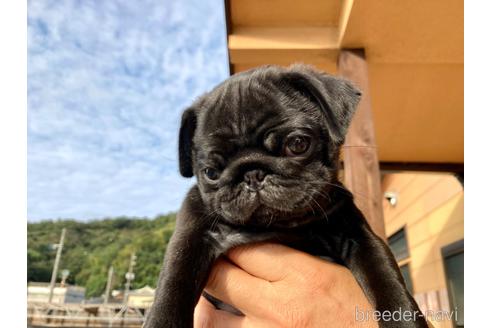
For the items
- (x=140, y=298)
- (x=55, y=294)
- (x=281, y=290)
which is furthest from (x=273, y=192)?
(x=55, y=294)

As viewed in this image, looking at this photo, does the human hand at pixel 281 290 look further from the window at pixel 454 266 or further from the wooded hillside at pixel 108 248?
the wooded hillside at pixel 108 248

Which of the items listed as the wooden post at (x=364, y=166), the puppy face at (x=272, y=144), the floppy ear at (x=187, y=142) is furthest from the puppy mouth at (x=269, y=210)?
the wooden post at (x=364, y=166)

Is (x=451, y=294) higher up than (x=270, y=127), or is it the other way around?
(x=270, y=127)

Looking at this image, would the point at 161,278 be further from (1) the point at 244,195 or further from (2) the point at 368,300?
(2) the point at 368,300

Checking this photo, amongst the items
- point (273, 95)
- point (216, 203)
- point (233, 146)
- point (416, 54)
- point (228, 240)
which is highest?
point (416, 54)
